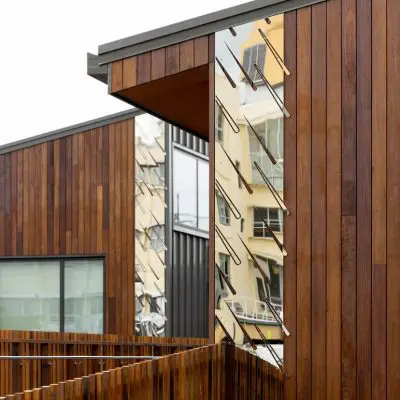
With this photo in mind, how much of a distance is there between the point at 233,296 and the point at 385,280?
1.16m

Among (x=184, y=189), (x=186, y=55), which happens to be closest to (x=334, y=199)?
(x=186, y=55)

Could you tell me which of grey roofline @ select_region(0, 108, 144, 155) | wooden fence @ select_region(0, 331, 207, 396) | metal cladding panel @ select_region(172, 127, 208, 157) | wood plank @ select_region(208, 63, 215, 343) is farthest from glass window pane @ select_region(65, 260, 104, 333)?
wood plank @ select_region(208, 63, 215, 343)

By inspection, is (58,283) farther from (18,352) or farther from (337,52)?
(337,52)

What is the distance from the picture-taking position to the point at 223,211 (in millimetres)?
5492

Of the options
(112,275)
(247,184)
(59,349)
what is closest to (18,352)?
(59,349)

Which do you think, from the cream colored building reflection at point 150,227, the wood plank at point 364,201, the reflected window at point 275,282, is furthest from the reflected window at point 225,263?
the cream colored building reflection at point 150,227

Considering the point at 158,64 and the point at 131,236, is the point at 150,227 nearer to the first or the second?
the point at 131,236

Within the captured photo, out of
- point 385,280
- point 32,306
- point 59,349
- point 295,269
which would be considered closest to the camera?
point 385,280

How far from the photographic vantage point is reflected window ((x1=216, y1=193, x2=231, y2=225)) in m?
5.47

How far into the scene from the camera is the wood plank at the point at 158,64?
5.83m

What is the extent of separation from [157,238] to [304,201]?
16.3 feet

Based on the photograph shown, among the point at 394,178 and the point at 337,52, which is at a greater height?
the point at 337,52

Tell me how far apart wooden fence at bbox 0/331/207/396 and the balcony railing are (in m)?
1.41

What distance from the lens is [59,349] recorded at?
730 cm
